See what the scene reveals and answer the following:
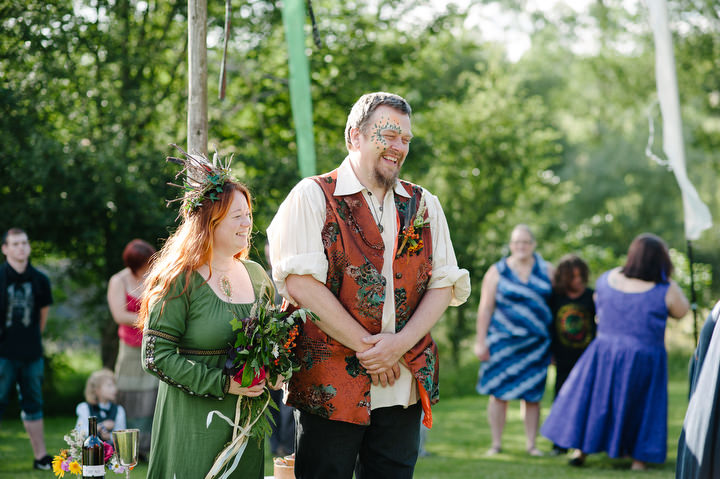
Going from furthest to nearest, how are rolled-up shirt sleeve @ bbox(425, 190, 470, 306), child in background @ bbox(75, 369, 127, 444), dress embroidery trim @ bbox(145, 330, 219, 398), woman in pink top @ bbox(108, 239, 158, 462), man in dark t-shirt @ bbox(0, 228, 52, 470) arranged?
woman in pink top @ bbox(108, 239, 158, 462), man in dark t-shirt @ bbox(0, 228, 52, 470), child in background @ bbox(75, 369, 127, 444), rolled-up shirt sleeve @ bbox(425, 190, 470, 306), dress embroidery trim @ bbox(145, 330, 219, 398)

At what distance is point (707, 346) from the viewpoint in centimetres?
382

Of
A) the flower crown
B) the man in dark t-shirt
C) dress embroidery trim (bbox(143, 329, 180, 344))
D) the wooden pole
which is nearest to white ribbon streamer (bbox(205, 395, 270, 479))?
dress embroidery trim (bbox(143, 329, 180, 344))

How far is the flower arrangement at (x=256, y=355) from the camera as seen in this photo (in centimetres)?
292

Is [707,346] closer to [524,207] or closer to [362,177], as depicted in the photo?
[362,177]

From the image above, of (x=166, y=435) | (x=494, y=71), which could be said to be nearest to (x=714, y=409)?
(x=166, y=435)

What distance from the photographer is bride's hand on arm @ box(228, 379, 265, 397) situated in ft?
9.76

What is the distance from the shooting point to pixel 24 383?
20.0 feet

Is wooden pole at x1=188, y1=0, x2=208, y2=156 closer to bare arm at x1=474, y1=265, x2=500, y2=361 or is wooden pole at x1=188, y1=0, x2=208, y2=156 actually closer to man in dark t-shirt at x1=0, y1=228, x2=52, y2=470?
man in dark t-shirt at x1=0, y1=228, x2=52, y2=470

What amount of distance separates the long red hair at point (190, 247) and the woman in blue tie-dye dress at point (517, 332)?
4.09 meters

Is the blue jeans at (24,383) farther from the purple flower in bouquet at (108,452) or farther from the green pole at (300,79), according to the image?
the purple flower in bouquet at (108,452)

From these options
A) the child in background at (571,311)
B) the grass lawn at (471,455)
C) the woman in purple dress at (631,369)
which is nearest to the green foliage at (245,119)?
the grass lawn at (471,455)

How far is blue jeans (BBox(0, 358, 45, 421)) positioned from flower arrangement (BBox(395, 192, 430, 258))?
4.19 m

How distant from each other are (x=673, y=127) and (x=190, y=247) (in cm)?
434

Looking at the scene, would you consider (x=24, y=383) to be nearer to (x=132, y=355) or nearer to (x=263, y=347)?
(x=132, y=355)
